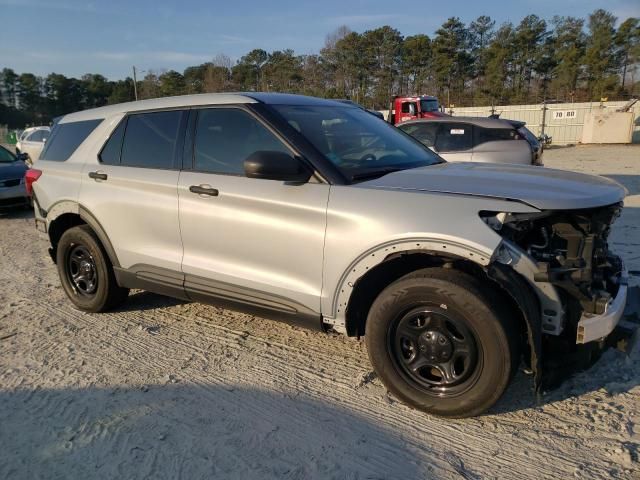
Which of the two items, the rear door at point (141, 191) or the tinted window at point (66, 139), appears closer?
the rear door at point (141, 191)

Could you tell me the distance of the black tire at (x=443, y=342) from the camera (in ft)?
9.00

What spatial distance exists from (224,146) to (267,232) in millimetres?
800

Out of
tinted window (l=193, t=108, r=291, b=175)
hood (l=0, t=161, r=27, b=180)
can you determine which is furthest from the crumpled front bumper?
hood (l=0, t=161, r=27, b=180)

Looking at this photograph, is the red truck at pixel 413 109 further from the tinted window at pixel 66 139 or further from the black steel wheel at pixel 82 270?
the black steel wheel at pixel 82 270

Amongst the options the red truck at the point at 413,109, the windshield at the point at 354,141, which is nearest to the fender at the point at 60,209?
the windshield at the point at 354,141

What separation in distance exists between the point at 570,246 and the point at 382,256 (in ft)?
3.40

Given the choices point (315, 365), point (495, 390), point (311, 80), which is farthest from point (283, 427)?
point (311, 80)

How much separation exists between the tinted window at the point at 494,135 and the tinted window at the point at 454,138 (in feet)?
0.62

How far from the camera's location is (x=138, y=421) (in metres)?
3.01

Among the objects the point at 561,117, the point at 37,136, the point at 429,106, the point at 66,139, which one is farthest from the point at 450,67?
the point at 66,139

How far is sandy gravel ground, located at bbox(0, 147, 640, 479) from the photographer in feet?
8.59

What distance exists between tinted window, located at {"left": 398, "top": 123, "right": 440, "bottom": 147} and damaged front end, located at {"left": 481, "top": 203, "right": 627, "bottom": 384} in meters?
7.59

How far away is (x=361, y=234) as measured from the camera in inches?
120

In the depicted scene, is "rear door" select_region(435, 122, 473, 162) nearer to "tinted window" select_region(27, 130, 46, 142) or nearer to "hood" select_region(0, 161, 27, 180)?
"hood" select_region(0, 161, 27, 180)
